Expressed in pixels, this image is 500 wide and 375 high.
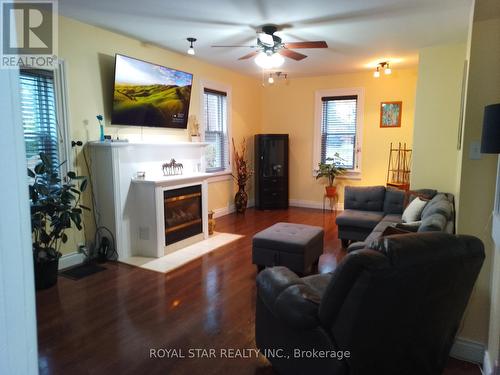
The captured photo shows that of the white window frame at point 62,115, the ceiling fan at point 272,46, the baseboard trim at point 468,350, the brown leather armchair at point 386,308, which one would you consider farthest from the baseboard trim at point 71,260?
the baseboard trim at point 468,350

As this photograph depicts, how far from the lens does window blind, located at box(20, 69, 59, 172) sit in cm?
330

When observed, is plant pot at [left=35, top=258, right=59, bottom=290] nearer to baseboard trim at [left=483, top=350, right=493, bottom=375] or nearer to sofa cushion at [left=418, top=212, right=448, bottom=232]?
sofa cushion at [left=418, top=212, right=448, bottom=232]

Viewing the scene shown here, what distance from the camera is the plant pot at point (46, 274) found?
3104 millimetres

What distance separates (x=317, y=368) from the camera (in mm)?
1693

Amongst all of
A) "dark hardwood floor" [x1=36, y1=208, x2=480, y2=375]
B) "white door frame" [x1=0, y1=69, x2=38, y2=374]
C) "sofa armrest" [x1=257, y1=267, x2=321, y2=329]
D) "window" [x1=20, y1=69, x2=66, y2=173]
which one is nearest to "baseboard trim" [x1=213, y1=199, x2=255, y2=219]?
"dark hardwood floor" [x1=36, y1=208, x2=480, y2=375]

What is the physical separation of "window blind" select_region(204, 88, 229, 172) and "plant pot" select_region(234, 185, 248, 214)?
1.91ft

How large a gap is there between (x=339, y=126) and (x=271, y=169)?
1619 millimetres

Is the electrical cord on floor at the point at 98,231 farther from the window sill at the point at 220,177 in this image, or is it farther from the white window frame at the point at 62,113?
the window sill at the point at 220,177

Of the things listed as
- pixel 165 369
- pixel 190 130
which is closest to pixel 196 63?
pixel 190 130

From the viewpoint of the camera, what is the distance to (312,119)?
6977 millimetres

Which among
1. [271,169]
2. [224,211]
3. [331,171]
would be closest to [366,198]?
[331,171]

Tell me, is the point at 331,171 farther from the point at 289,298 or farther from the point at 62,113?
the point at 289,298

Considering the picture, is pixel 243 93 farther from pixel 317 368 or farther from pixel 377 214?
pixel 317 368

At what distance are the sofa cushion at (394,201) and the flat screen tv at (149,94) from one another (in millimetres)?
3199
